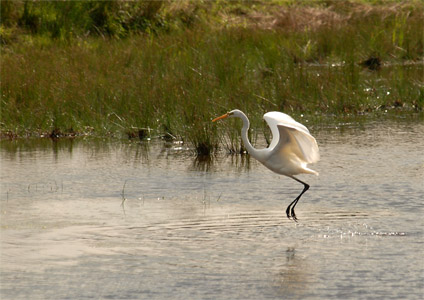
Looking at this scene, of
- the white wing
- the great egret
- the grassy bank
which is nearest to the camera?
the white wing

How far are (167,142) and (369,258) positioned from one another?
6254mm

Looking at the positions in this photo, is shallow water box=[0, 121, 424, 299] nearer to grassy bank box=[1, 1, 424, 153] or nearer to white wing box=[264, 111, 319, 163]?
white wing box=[264, 111, 319, 163]

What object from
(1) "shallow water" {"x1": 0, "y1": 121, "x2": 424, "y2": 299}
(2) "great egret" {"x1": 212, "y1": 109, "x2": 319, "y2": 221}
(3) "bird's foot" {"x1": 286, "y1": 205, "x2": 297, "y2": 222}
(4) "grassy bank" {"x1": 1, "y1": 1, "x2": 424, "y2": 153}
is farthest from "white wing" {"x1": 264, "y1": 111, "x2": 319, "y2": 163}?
(4) "grassy bank" {"x1": 1, "y1": 1, "x2": 424, "y2": 153}

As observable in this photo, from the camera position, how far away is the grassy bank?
42.3 feet

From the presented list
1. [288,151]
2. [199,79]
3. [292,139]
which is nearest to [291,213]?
[292,139]

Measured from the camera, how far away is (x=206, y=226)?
303 inches

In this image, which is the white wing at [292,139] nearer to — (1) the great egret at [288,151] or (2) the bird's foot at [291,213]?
(1) the great egret at [288,151]

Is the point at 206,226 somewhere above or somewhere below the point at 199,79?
below

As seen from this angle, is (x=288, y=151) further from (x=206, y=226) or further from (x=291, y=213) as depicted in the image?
(x=206, y=226)

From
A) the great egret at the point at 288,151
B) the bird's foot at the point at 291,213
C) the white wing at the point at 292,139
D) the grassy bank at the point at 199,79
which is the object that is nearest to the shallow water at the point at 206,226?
the bird's foot at the point at 291,213

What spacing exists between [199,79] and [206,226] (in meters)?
5.97

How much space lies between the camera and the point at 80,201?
8930mm

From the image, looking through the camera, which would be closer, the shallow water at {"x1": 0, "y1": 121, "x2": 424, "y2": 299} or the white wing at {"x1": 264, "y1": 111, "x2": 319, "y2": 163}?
the shallow water at {"x1": 0, "y1": 121, "x2": 424, "y2": 299}

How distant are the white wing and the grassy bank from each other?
106 inches
